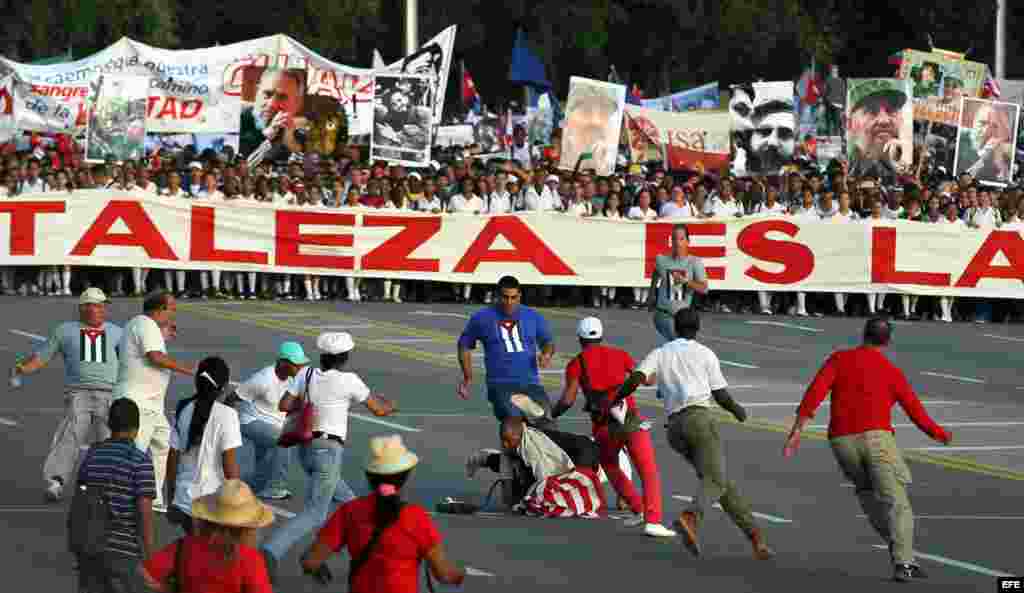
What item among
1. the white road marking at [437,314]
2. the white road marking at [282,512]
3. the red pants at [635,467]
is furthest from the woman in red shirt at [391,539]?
the white road marking at [437,314]

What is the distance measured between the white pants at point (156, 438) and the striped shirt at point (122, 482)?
436cm

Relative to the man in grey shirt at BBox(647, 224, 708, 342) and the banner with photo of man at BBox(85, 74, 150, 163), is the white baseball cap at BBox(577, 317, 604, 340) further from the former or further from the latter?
the banner with photo of man at BBox(85, 74, 150, 163)

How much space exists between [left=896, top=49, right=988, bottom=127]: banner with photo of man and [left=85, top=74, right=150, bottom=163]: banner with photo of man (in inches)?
494

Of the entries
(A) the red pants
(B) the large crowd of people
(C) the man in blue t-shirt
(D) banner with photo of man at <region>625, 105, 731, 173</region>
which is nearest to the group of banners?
(B) the large crowd of people

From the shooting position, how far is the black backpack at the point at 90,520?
12.2m

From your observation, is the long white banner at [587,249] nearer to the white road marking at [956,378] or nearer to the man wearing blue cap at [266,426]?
the white road marking at [956,378]

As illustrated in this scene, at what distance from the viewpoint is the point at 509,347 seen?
62.0 ft

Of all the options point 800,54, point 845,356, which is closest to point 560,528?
point 845,356

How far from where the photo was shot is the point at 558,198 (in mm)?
36594

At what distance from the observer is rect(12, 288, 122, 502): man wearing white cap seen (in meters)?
18.0

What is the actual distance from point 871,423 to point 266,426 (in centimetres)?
484

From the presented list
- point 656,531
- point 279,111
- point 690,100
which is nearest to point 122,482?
point 656,531

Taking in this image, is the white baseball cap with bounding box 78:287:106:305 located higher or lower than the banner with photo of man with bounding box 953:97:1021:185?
lower

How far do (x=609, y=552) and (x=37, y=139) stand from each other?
2832 centimetres
